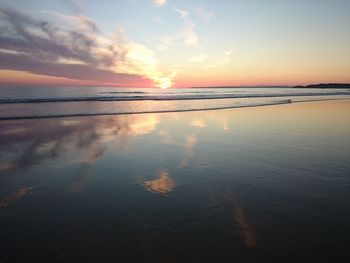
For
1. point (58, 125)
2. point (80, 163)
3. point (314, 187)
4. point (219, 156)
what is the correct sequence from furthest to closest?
point (58, 125)
point (219, 156)
point (80, 163)
point (314, 187)

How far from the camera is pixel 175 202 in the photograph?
508 centimetres

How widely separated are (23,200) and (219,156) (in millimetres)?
5506

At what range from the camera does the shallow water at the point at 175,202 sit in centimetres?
361

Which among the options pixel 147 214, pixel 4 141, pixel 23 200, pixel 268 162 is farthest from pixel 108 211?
pixel 4 141

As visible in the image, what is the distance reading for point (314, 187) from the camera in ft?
18.9

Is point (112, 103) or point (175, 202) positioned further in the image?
point (112, 103)

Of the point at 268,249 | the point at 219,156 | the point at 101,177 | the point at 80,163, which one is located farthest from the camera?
the point at 219,156

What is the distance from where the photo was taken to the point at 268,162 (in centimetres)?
774

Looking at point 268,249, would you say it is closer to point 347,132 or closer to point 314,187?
point 314,187

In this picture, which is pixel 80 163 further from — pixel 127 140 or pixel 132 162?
pixel 127 140

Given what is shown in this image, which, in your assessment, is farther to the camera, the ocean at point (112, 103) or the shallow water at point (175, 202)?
the ocean at point (112, 103)

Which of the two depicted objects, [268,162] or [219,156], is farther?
[219,156]

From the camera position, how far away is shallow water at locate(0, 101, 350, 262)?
11.8 feet

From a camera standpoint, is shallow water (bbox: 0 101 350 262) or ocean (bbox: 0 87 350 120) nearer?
shallow water (bbox: 0 101 350 262)
